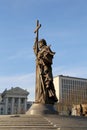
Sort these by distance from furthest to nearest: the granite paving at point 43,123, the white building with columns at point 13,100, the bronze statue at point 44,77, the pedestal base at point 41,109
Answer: the white building with columns at point 13,100
the bronze statue at point 44,77
the pedestal base at point 41,109
the granite paving at point 43,123

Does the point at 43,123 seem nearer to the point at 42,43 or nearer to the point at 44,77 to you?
the point at 44,77

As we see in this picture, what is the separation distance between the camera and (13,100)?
117562mm

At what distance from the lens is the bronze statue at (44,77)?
21344mm

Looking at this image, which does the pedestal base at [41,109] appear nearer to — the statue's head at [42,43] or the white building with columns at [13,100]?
the statue's head at [42,43]

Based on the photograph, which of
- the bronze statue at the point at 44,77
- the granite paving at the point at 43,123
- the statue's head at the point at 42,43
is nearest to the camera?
the granite paving at the point at 43,123

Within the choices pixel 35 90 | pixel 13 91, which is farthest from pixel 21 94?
pixel 35 90

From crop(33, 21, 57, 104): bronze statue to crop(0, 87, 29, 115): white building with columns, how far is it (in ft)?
313

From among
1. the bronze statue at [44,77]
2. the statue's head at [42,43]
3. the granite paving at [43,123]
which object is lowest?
the granite paving at [43,123]

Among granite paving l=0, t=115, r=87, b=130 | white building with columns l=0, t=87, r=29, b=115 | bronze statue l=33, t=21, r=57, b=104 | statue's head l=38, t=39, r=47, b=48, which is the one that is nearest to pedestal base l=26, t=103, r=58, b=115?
bronze statue l=33, t=21, r=57, b=104

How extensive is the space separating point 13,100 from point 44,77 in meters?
97.3

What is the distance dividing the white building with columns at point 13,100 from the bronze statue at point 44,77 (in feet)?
313

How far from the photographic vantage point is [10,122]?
16703mm

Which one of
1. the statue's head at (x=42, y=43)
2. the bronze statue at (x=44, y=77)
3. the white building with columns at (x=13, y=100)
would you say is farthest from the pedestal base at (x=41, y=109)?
the white building with columns at (x=13, y=100)

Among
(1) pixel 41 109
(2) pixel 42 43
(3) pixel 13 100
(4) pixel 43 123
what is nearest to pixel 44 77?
(2) pixel 42 43
